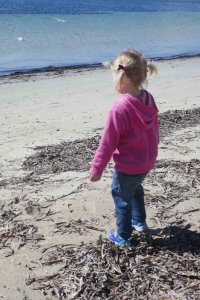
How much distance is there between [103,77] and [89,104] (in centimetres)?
495

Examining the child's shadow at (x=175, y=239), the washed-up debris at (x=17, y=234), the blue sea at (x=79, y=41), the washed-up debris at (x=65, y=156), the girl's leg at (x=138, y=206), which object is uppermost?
the girl's leg at (x=138, y=206)

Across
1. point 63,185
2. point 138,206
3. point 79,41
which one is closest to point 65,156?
point 63,185

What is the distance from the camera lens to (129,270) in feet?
11.7

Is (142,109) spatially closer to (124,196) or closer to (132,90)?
(132,90)

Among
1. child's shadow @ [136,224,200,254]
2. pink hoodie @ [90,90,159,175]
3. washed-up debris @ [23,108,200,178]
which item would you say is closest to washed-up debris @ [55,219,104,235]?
child's shadow @ [136,224,200,254]

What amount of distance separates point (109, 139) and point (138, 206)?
0.76 m

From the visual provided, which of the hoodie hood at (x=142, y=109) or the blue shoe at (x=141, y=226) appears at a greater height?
the hoodie hood at (x=142, y=109)

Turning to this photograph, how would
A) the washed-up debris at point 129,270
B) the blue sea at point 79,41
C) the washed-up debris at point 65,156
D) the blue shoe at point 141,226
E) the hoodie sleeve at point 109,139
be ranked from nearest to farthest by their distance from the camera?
the washed-up debris at point 129,270 < the hoodie sleeve at point 109,139 < the blue shoe at point 141,226 < the washed-up debris at point 65,156 < the blue sea at point 79,41

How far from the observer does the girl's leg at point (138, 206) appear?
4.07 metres

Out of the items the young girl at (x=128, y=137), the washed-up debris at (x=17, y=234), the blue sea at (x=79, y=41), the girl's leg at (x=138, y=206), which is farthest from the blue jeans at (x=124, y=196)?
the blue sea at (x=79, y=41)

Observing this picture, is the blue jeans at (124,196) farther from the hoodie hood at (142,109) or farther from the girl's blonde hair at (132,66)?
the girl's blonde hair at (132,66)

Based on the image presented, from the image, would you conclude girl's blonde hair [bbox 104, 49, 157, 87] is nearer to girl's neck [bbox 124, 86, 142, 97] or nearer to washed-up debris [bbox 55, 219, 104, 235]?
girl's neck [bbox 124, 86, 142, 97]

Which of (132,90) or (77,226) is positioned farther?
(77,226)

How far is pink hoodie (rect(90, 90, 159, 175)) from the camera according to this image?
3580mm
